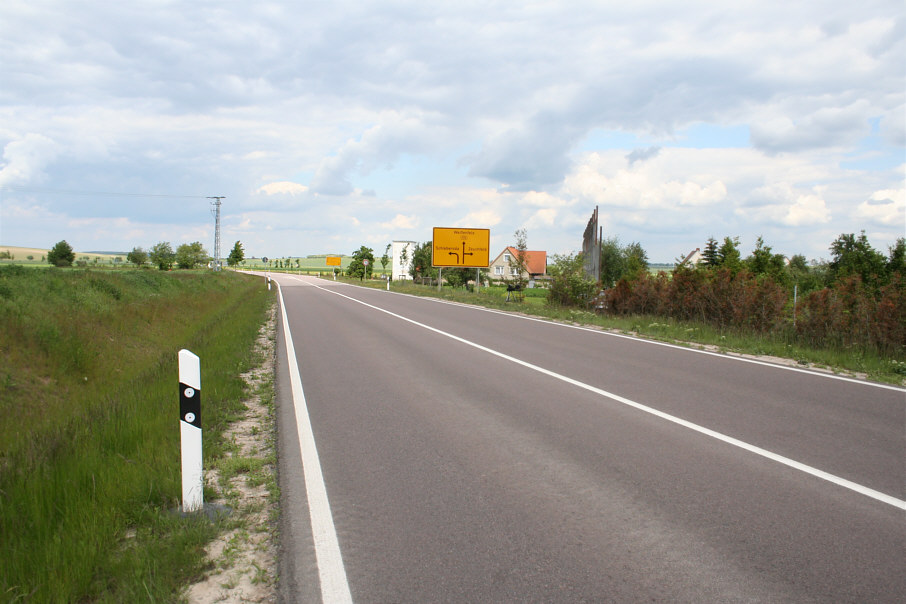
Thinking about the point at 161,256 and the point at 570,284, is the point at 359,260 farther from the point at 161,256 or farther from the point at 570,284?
the point at 570,284

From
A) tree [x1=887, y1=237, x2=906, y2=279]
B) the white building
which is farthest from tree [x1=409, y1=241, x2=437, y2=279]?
tree [x1=887, y1=237, x2=906, y2=279]

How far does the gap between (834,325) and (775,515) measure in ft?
35.6

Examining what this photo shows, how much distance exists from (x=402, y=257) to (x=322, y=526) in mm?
114613

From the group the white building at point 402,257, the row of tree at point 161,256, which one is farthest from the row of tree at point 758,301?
the white building at point 402,257

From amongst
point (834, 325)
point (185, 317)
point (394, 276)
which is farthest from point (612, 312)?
point (394, 276)

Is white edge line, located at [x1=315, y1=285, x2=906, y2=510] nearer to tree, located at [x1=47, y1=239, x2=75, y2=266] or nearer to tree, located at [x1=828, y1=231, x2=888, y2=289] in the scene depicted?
tree, located at [x1=828, y1=231, x2=888, y2=289]

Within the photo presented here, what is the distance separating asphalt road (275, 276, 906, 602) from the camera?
3.37 metres

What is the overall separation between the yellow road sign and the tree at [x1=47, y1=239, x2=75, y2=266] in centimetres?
2983

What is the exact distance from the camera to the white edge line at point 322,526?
331cm

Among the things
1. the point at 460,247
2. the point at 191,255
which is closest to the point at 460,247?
the point at 460,247

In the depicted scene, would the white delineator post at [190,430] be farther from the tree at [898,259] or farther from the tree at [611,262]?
the tree at [611,262]

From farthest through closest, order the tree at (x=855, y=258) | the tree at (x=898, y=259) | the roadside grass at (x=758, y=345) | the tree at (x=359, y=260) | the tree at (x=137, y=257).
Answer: the tree at (x=359, y=260) < the tree at (x=137, y=257) < the tree at (x=855, y=258) < the tree at (x=898, y=259) < the roadside grass at (x=758, y=345)

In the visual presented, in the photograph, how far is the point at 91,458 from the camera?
5164 millimetres

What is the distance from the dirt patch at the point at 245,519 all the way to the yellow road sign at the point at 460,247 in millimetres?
41078
